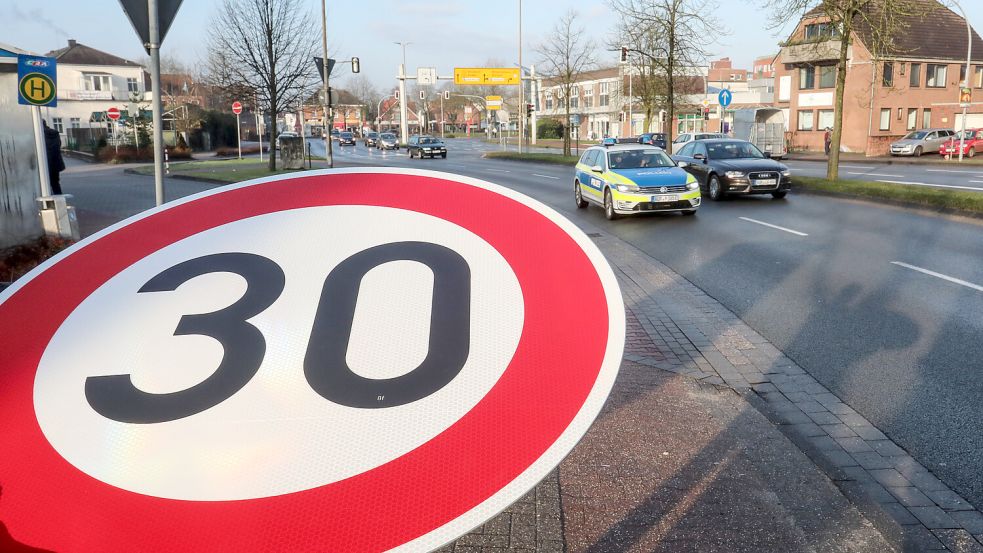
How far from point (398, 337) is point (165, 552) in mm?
503

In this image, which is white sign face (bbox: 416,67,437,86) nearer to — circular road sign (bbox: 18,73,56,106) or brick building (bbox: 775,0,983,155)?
brick building (bbox: 775,0,983,155)

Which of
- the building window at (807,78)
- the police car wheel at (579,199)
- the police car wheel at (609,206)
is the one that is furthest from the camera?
the building window at (807,78)

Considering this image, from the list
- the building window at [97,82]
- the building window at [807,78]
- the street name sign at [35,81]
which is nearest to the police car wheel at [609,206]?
the street name sign at [35,81]

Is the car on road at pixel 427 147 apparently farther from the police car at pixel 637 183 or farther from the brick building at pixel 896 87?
the police car at pixel 637 183

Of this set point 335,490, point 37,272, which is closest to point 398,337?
point 335,490

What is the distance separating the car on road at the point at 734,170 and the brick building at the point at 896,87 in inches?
1322

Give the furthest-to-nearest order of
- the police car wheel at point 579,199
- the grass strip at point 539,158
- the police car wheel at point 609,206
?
1. the grass strip at point 539,158
2. the police car wheel at point 579,199
3. the police car wheel at point 609,206

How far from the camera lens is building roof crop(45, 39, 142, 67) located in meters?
77.2

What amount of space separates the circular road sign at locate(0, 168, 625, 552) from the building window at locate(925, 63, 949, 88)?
196 feet

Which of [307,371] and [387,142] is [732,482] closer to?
[307,371]

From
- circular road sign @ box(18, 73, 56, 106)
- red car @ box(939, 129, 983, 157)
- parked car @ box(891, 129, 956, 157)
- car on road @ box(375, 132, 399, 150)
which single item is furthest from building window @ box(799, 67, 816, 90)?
circular road sign @ box(18, 73, 56, 106)

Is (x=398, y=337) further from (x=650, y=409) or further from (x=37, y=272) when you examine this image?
(x=650, y=409)

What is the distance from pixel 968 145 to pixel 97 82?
7490 cm

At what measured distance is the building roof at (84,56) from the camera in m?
77.2
